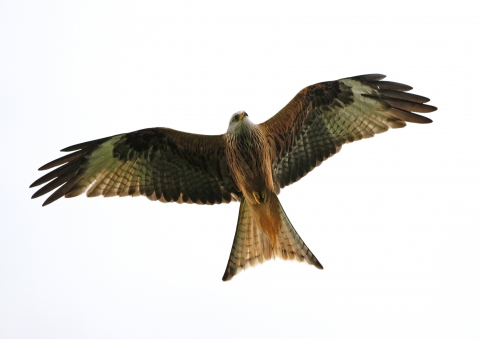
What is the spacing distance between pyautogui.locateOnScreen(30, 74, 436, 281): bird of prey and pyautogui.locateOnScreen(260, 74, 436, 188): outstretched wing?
1cm

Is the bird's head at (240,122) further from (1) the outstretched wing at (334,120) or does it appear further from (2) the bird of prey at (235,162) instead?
(1) the outstretched wing at (334,120)

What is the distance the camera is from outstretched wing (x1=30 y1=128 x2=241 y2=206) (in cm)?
827

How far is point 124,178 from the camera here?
334 inches

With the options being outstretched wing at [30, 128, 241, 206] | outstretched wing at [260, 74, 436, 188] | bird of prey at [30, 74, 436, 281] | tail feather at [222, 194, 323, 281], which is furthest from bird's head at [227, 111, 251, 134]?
tail feather at [222, 194, 323, 281]

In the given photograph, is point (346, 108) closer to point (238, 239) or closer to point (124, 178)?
point (238, 239)

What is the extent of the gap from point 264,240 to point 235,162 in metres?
1.06

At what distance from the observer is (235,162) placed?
7.94 meters

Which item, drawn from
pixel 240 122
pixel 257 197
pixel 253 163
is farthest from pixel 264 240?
pixel 240 122

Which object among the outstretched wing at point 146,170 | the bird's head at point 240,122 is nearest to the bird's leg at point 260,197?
the outstretched wing at point 146,170

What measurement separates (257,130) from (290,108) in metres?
0.57

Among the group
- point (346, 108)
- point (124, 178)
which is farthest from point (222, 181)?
point (346, 108)

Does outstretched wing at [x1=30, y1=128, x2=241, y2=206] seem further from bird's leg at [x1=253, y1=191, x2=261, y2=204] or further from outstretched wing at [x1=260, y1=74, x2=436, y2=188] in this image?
outstretched wing at [x1=260, y1=74, x2=436, y2=188]

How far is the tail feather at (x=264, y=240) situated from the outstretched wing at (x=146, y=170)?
0.55 meters

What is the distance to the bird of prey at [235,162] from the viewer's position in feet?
26.5
